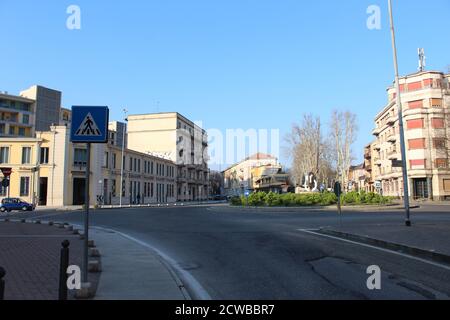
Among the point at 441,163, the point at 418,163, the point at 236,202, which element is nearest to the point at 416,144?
the point at 418,163

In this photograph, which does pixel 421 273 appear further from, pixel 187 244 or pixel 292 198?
pixel 292 198

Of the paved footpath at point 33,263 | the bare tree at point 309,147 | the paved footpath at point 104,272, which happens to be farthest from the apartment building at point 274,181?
the paved footpath at point 104,272

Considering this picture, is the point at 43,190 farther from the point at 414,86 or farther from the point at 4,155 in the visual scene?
the point at 414,86

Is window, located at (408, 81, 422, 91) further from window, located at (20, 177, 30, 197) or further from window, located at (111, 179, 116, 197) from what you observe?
window, located at (20, 177, 30, 197)

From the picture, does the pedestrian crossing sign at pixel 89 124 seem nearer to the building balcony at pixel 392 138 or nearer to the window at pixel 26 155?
the window at pixel 26 155

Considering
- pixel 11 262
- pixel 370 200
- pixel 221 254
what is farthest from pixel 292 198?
pixel 11 262

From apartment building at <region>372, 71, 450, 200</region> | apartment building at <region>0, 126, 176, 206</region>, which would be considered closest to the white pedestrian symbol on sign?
apartment building at <region>0, 126, 176, 206</region>

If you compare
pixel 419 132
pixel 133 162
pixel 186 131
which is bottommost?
pixel 133 162

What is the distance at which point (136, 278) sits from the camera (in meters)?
7.59

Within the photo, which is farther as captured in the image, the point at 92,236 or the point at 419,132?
the point at 419,132

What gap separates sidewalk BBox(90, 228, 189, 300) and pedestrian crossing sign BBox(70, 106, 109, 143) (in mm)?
2539

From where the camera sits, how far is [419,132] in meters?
61.7

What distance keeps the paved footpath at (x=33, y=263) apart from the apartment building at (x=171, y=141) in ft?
247
